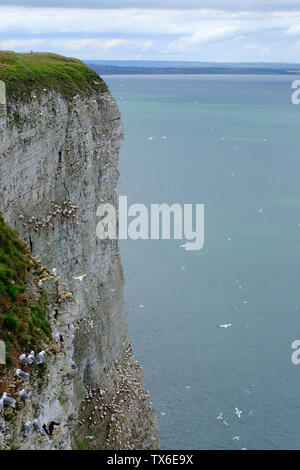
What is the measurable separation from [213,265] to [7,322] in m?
44.2

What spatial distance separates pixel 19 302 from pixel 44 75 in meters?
13.5

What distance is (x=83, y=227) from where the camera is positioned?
2689 cm

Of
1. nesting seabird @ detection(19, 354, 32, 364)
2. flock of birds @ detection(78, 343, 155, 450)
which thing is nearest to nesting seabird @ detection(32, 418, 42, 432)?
nesting seabird @ detection(19, 354, 32, 364)

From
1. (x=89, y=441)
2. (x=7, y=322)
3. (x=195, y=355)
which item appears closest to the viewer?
(x=7, y=322)

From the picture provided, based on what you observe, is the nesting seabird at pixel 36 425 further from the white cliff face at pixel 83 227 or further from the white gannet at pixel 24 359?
the white cliff face at pixel 83 227

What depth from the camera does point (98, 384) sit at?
27.6 meters

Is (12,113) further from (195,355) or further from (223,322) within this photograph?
(223,322)

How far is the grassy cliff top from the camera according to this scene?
23484 millimetres

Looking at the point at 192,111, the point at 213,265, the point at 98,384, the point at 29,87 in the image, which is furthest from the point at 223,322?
the point at 192,111

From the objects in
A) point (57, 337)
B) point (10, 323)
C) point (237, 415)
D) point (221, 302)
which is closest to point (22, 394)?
point (10, 323)

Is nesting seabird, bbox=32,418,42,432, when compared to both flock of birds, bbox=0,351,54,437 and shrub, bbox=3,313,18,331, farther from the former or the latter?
shrub, bbox=3,313,18,331

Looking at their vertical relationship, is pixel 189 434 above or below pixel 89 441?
below

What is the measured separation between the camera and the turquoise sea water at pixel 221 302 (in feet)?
117

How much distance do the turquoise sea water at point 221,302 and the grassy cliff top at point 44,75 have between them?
15.8 metres
